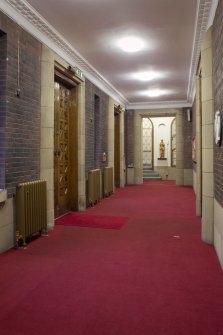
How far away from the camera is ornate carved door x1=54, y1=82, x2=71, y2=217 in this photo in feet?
19.7

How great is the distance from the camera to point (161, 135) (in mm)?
16875

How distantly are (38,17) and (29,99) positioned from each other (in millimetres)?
1127

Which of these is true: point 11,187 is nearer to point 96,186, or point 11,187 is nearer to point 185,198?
point 96,186

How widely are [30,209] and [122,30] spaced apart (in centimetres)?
307

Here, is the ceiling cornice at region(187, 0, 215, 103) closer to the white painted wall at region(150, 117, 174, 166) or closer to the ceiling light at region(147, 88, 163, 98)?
the ceiling light at region(147, 88, 163, 98)

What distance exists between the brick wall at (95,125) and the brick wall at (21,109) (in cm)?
248

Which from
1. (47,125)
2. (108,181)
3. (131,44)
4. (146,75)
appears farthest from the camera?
(108,181)

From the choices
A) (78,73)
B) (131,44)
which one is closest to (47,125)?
(78,73)

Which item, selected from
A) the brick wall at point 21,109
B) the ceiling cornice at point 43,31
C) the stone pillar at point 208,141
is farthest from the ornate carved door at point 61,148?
the stone pillar at point 208,141

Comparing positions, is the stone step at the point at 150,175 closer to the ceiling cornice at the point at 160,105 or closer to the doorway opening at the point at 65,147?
the ceiling cornice at the point at 160,105

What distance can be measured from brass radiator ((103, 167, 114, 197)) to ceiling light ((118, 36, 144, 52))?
3.64 m

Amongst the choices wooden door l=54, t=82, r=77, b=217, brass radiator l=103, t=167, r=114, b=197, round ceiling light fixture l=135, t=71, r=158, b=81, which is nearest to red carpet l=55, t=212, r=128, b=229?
wooden door l=54, t=82, r=77, b=217

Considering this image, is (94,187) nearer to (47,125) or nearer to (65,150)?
(65,150)

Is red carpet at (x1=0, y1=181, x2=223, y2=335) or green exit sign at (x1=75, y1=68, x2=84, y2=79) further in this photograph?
green exit sign at (x1=75, y1=68, x2=84, y2=79)
